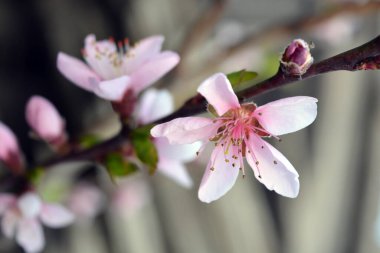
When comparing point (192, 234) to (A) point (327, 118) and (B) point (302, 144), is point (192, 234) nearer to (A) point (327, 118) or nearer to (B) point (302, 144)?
(B) point (302, 144)

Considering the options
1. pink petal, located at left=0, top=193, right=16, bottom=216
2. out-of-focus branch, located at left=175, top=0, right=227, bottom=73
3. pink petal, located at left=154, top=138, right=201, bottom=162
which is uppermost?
out-of-focus branch, located at left=175, top=0, right=227, bottom=73

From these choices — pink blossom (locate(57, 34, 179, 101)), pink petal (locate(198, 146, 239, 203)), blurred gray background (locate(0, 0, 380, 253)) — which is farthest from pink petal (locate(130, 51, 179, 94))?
blurred gray background (locate(0, 0, 380, 253))

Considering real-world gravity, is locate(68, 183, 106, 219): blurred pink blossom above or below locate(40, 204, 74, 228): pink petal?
above

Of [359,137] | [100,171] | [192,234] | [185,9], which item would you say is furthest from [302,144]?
[100,171]

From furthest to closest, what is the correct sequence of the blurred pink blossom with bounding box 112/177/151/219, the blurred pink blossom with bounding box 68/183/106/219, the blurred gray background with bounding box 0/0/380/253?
the blurred pink blossom with bounding box 112/177/151/219 → the blurred pink blossom with bounding box 68/183/106/219 → the blurred gray background with bounding box 0/0/380/253

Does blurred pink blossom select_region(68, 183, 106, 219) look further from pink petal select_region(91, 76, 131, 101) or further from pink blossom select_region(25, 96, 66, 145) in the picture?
pink petal select_region(91, 76, 131, 101)

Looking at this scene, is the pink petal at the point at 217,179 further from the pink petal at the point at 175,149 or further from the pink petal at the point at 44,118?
the pink petal at the point at 44,118

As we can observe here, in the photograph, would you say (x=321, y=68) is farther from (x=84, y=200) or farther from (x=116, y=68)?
(x=84, y=200)

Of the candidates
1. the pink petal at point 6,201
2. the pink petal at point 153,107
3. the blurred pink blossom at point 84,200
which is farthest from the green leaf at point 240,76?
the blurred pink blossom at point 84,200
